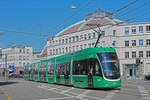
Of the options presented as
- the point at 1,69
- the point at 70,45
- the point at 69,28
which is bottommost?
the point at 1,69

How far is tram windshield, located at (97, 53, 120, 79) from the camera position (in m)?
18.3

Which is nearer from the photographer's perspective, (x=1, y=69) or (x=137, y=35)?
(x=137, y=35)

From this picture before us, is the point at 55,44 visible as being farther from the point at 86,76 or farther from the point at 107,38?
the point at 86,76

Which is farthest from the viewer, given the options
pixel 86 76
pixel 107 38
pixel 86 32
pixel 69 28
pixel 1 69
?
pixel 1 69

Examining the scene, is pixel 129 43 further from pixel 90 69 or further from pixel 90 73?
pixel 90 73

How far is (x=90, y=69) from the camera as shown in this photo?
19.7 m

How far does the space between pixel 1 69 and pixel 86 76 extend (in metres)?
94.4

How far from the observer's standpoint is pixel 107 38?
200ft

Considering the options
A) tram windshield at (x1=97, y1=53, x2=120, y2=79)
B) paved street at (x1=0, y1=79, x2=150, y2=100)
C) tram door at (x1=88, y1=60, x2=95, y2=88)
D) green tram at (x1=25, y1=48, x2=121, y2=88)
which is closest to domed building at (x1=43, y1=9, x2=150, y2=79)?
green tram at (x1=25, y1=48, x2=121, y2=88)

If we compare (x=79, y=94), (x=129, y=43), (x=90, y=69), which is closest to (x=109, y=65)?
(x=90, y=69)

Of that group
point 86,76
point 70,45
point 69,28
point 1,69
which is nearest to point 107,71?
point 86,76

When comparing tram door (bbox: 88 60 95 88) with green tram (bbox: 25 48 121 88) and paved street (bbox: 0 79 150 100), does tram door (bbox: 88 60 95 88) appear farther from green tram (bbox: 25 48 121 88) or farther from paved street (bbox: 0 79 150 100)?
paved street (bbox: 0 79 150 100)

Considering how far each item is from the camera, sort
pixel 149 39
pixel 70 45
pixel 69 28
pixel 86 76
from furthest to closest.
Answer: pixel 69 28 < pixel 70 45 < pixel 149 39 < pixel 86 76

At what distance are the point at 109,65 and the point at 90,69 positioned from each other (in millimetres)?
1709
